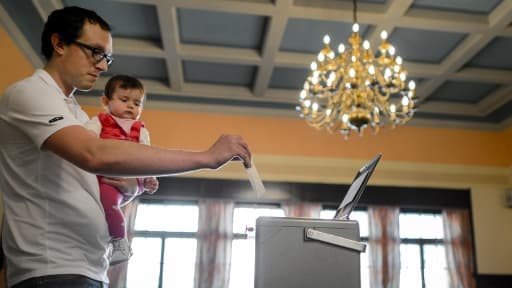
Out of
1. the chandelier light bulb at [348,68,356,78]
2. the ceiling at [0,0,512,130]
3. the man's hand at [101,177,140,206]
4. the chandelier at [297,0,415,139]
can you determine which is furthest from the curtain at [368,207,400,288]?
the man's hand at [101,177,140,206]

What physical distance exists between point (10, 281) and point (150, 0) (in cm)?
360

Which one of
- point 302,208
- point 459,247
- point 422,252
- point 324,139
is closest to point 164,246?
point 302,208

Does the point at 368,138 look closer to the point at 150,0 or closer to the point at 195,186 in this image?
the point at 195,186

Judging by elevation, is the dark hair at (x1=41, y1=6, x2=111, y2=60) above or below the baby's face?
below

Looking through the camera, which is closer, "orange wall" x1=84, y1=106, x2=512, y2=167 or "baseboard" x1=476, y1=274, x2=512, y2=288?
"baseboard" x1=476, y1=274, x2=512, y2=288

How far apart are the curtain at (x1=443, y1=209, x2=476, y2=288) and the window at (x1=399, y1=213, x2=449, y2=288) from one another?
96 millimetres

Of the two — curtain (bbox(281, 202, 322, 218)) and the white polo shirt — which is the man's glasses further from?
curtain (bbox(281, 202, 322, 218))

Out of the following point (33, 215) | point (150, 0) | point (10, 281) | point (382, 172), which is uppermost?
point (150, 0)

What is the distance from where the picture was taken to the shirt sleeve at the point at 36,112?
1.16m

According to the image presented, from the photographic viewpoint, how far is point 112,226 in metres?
1.64

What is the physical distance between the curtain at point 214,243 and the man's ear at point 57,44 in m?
4.99

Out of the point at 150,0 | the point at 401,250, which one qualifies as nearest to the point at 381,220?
the point at 401,250

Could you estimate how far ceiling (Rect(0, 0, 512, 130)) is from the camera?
15.3ft

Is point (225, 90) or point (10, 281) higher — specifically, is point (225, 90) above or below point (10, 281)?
above
